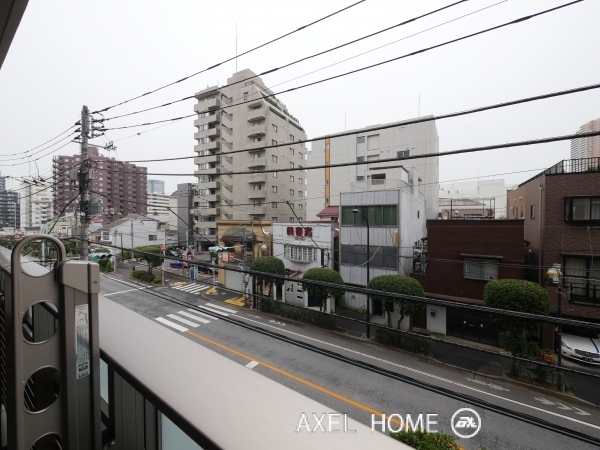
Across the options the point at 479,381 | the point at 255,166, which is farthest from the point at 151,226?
the point at 479,381

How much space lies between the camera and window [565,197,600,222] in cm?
820

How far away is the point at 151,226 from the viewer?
2500 centimetres

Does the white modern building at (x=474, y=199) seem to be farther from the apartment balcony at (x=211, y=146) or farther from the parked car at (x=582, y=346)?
the apartment balcony at (x=211, y=146)

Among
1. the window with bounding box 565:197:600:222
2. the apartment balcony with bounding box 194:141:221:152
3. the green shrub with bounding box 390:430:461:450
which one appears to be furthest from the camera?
the apartment balcony with bounding box 194:141:221:152

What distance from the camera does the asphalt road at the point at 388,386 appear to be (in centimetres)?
488

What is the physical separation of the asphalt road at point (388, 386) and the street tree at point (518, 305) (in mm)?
900

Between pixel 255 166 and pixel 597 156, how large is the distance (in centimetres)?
2002

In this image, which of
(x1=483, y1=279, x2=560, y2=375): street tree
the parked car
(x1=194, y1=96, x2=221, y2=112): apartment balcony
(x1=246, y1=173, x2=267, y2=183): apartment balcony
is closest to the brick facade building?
the parked car

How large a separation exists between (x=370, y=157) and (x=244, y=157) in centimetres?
1031

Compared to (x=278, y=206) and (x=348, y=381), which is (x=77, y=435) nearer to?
(x=348, y=381)

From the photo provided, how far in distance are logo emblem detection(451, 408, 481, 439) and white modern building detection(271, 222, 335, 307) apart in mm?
7324

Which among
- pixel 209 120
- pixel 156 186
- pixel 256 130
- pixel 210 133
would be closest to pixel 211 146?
pixel 210 133

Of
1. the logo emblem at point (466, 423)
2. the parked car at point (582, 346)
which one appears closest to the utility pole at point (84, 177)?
the logo emblem at point (466, 423)

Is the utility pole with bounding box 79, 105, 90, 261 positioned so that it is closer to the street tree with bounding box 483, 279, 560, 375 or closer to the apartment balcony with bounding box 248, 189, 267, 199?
the street tree with bounding box 483, 279, 560, 375
